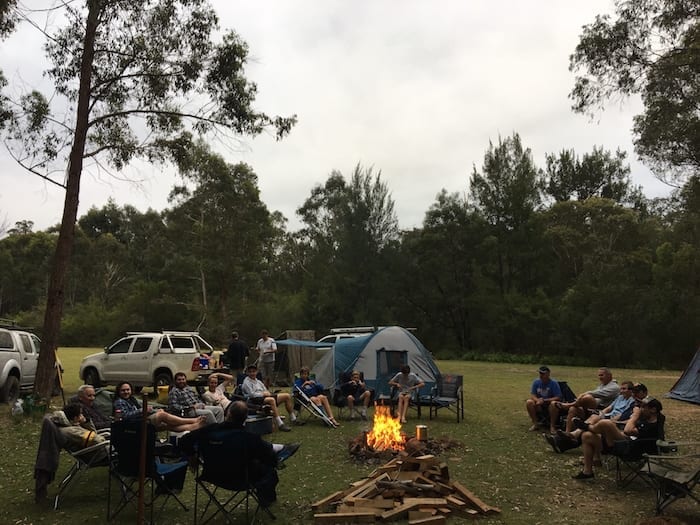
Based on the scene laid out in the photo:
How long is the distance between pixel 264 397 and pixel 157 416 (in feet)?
10.8

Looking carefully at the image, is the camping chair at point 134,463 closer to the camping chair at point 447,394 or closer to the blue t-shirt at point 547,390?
the camping chair at point 447,394

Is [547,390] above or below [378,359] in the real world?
below

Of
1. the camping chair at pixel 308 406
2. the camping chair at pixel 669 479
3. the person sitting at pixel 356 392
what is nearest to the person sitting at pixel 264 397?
the camping chair at pixel 308 406

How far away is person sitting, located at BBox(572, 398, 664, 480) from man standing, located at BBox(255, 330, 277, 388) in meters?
8.05

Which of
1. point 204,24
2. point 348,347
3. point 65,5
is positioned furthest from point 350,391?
point 65,5

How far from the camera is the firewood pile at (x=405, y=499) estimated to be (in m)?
4.58

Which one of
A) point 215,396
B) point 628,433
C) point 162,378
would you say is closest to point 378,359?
point 215,396

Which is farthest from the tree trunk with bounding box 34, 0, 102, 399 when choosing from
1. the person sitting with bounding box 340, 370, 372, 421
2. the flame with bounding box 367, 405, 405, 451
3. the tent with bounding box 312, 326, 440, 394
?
the flame with bounding box 367, 405, 405, 451

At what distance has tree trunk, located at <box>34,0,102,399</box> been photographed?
10508 millimetres

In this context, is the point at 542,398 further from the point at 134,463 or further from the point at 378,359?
the point at 134,463

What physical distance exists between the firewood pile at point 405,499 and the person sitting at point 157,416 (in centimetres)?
181

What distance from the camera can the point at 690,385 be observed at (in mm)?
9422

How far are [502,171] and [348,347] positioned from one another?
23978 millimetres

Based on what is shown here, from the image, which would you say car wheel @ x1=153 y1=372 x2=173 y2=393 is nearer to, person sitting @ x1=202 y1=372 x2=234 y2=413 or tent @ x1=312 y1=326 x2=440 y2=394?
tent @ x1=312 y1=326 x2=440 y2=394
